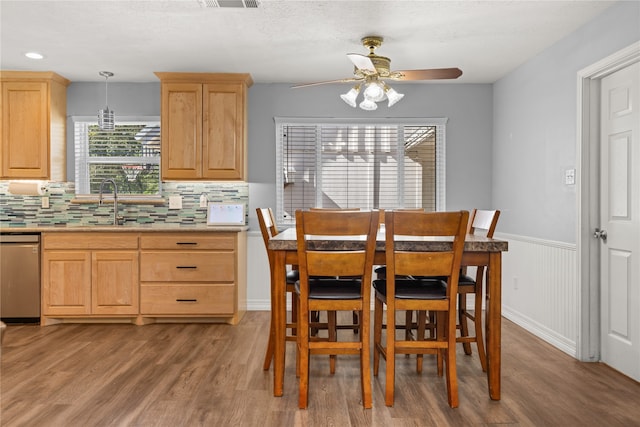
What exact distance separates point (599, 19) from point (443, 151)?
81.1 inches

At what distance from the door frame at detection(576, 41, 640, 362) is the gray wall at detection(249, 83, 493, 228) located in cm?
176

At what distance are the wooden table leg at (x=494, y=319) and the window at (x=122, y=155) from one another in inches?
143

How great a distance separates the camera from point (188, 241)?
4.29m

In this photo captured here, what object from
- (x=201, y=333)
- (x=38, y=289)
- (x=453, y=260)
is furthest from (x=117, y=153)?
(x=453, y=260)

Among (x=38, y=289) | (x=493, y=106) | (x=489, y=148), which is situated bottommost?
(x=38, y=289)

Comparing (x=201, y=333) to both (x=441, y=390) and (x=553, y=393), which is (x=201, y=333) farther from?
(x=553, y=393)

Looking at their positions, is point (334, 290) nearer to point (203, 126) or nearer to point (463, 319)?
point (463, 319)

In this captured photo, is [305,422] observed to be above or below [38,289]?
below

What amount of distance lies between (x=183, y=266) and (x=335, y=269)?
227 cm

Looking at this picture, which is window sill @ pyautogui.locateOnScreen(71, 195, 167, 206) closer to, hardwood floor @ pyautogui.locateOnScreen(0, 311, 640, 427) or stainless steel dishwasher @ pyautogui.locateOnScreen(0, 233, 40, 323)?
stainless steel dishwasher @ pyautogui.locateOnScreen(0, 233, 40, 323)

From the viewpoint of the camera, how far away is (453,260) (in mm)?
2428

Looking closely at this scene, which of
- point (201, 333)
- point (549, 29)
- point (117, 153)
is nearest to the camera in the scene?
point (549, 29)

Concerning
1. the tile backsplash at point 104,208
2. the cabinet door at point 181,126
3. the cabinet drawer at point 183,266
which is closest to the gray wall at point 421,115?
the tile backsplash at point 104,208

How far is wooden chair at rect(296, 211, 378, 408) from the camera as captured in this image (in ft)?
7.73
